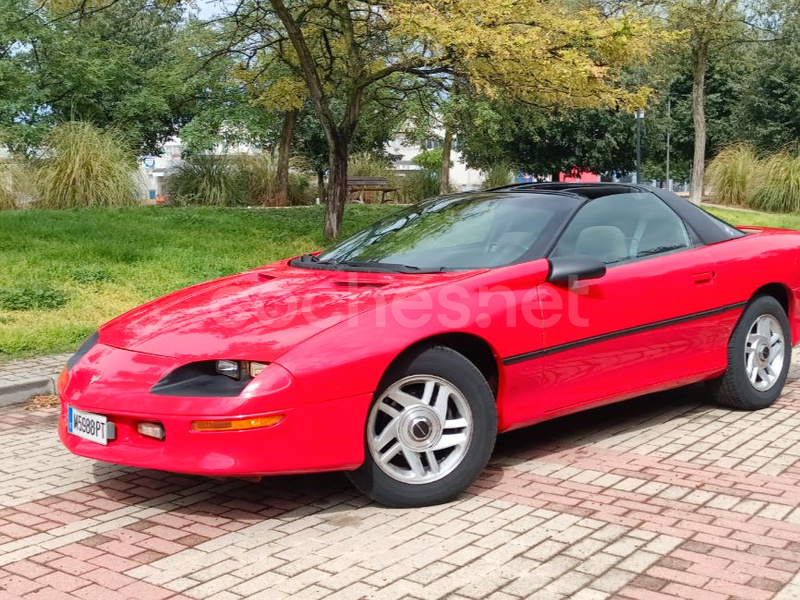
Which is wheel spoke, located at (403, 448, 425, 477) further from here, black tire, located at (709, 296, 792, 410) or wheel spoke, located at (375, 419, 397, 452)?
black tire, located at (709, 296, 792, 410)

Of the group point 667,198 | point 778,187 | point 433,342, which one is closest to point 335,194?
point 667,198

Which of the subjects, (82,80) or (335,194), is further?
(82,80)

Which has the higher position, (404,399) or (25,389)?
(404,399)

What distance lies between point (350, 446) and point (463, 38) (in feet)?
28.2

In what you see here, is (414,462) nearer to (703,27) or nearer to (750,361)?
(750,361)

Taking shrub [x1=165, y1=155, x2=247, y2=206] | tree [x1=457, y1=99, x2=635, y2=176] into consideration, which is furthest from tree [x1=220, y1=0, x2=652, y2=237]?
tree [x1=457, y1=99, x2=635, y2=176]

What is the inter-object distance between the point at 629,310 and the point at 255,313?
2039mm

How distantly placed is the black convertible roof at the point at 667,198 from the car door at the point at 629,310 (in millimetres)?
58

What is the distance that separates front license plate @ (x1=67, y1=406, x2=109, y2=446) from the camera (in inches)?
164

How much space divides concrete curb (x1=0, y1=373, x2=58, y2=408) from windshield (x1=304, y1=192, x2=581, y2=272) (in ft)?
8.08

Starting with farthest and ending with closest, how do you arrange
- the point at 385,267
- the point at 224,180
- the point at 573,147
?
the point at 573,147
the point at 224,180
the point at 385,267

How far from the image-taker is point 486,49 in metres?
12.0

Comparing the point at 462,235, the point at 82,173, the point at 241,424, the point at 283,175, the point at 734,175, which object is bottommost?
the point at 241,424

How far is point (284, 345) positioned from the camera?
4016 millimetres
